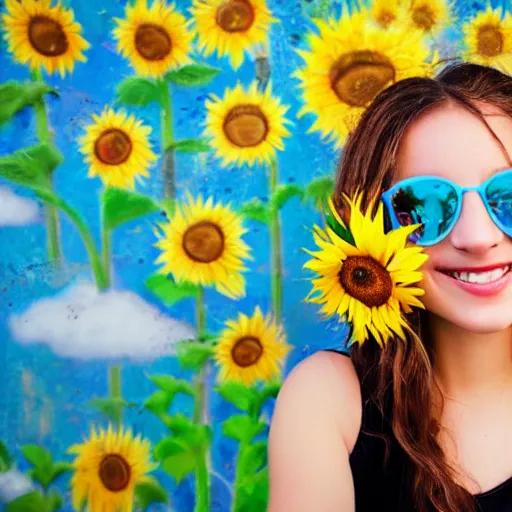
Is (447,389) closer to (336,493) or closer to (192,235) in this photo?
(336,493)

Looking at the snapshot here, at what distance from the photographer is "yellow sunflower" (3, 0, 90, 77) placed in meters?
1.90

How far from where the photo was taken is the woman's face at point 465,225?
131cm

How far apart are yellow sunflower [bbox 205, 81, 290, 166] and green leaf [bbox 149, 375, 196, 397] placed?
2.02ft

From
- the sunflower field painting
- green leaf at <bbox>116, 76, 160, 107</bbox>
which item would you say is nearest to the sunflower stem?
the sunflower field painting

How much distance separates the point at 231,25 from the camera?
1896 mm

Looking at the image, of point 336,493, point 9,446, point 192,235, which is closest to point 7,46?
point 192,235

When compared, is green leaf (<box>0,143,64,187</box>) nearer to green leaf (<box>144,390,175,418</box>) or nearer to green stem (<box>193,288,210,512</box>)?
green stem (<box>193,288,210,512</box>)

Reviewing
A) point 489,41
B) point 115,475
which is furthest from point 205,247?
point 489,41

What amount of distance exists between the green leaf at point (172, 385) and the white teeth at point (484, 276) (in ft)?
2.84

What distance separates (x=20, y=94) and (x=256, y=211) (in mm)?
721

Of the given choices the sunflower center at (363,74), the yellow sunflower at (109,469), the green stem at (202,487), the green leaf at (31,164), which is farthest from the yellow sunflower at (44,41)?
the green stem at (202,487)

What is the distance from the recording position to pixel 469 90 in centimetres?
148

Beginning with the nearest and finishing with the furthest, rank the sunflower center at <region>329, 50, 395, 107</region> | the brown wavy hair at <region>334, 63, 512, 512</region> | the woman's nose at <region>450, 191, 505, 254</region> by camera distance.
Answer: the woman's nose at <region>450, 191, 505, 254</region>
the brown wavy hair at <region>334, 63, 512, 512</region>
the sunflower center at <region>329, 50, 395, 107</region>

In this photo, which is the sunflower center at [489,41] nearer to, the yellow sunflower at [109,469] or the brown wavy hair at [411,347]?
the brown wavy hair at [411,347]
